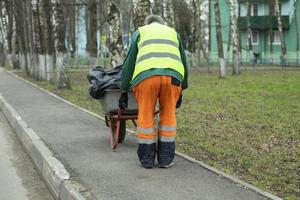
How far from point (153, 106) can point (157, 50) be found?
28.2 inches

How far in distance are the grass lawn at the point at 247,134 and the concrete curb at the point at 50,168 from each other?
2229mm

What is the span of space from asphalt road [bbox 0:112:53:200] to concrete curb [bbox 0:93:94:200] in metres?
0.10

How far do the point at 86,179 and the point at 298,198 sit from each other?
8.29 feet

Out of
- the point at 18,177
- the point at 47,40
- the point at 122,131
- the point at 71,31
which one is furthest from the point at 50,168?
the point at 71,31

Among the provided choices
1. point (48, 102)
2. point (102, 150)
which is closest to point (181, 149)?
point (102, 150)

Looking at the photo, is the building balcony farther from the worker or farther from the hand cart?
the worker

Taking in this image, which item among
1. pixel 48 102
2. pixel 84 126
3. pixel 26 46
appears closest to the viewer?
pixel 84 126

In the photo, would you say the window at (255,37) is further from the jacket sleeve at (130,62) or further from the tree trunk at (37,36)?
the jacket sleeve at (130,62)

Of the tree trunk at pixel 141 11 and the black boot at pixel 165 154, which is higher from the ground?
the tree trunk at pixel 141 11

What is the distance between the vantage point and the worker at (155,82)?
7230 mm

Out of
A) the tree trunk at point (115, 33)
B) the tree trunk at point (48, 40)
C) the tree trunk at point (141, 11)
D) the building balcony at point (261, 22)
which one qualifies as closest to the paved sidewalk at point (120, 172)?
the tree trunk at point (141, 11)

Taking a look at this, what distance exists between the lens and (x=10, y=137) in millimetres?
12016

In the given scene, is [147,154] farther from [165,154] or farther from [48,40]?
[48,40]

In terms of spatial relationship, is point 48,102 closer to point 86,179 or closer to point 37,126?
point 37,126
